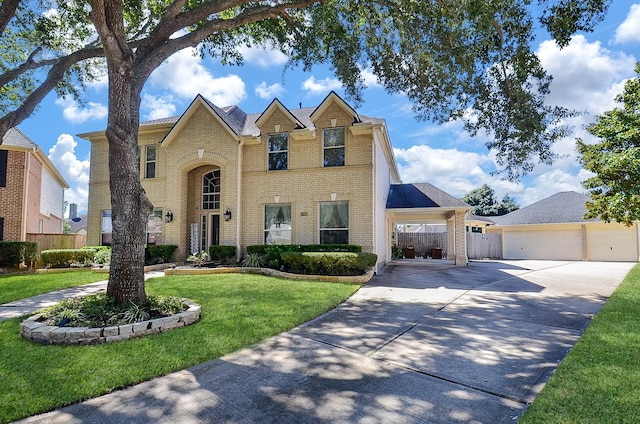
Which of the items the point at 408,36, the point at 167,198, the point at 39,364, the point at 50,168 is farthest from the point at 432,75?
the point at 50,168

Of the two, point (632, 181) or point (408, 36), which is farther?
point (632, 181)

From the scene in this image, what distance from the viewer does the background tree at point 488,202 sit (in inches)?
1905

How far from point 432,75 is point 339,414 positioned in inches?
393

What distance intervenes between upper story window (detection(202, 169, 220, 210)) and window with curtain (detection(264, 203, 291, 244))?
2871mm

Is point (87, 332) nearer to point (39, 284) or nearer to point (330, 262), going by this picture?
point (39, 284)

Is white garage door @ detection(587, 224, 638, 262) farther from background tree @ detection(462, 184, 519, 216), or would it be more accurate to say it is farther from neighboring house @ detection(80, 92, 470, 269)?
background tree @ detection(462, 184, 519, 216)

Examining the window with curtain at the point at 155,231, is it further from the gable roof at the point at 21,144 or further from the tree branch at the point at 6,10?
the tree branch at the point at 6,10

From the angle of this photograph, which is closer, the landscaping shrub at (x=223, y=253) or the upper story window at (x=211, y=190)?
the landscaping shrub at (x=223, y=253)

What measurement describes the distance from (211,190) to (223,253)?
11.9ft

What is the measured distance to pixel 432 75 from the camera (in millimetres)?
10625

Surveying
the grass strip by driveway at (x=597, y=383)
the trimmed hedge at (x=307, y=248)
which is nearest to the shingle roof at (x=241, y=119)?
the trimmed hedge at (x=307, y=248)

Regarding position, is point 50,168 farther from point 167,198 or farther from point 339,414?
point 339,414

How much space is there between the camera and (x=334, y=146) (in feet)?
48.5

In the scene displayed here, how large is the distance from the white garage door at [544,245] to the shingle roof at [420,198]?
43.9 feet
